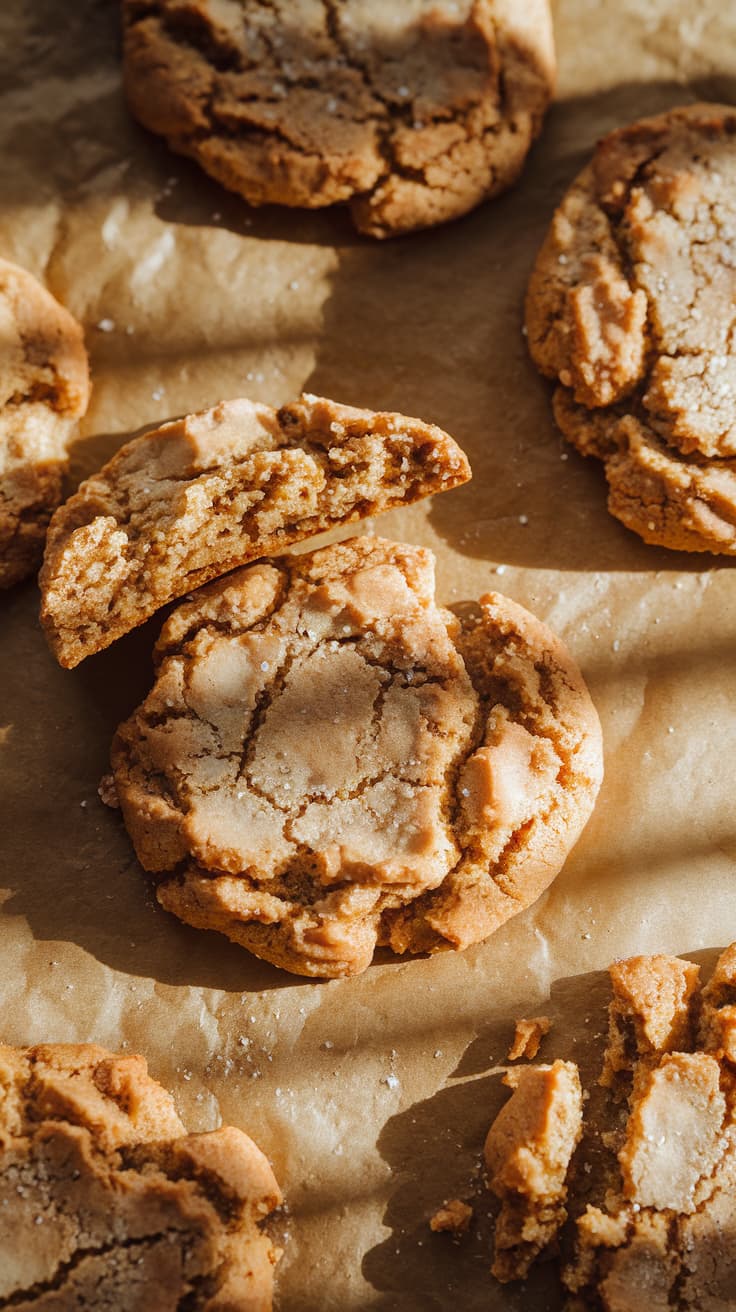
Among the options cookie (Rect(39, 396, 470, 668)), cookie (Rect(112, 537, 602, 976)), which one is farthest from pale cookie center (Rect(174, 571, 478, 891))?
cookie (Rect(39, 396, 470, 668))

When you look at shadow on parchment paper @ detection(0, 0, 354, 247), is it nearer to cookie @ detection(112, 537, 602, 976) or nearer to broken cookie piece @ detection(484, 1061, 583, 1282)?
cookie @ detection(112, 537, 602, 976)

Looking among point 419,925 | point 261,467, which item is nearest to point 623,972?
point 419,925

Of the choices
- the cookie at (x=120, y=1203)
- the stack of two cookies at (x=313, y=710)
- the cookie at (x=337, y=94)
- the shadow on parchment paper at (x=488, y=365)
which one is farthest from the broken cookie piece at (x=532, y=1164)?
the cookie at (x=337, y=94)

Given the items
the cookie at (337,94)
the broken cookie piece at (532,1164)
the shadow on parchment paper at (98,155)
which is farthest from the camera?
the shadow on parchment paper at (98,155)

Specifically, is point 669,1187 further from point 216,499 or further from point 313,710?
point 216,499

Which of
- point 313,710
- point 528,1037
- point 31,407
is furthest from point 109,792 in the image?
point 528,1037

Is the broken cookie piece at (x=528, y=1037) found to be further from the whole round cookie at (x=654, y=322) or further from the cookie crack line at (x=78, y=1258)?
the whole round cookie at (x=654, y=322)
